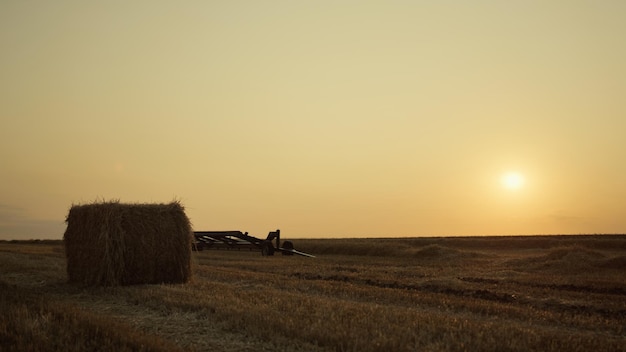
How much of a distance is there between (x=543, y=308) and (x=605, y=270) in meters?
12.3

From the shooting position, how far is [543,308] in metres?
13.0

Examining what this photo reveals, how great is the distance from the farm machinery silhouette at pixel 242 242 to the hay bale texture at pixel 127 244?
18101 millimetres

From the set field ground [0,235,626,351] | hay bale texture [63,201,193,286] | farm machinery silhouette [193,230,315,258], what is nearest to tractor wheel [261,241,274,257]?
farm machinery silhouette [193,230,315,258]

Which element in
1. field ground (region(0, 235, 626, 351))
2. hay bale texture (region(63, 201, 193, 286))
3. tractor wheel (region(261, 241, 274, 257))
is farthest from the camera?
tractor wheel (region(261, 241, 274, 257))

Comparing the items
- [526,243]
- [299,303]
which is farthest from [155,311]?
[526,243]

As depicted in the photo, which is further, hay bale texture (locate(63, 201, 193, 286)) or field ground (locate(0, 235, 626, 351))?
hay bale texture (locate(63, 201, 193, 286))

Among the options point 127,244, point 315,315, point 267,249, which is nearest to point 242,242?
point 267,249

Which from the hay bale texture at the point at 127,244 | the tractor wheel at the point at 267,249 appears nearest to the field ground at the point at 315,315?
the hay bale texture at the point at 127,244

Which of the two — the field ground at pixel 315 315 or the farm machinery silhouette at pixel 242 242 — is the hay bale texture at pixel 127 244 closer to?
the field ground at pixel 315 315

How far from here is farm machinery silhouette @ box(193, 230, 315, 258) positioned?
35219 mm

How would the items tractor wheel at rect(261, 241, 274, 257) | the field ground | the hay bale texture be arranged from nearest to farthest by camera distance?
the field ground < the hay bale texture < tractor wheel at rect(261, 241, 274, 257)

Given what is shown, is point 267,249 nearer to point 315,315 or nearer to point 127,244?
point 127,244

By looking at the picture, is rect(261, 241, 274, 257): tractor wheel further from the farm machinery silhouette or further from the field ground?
the field ground

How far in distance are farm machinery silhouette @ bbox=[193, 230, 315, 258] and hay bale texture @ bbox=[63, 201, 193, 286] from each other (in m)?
18.1
